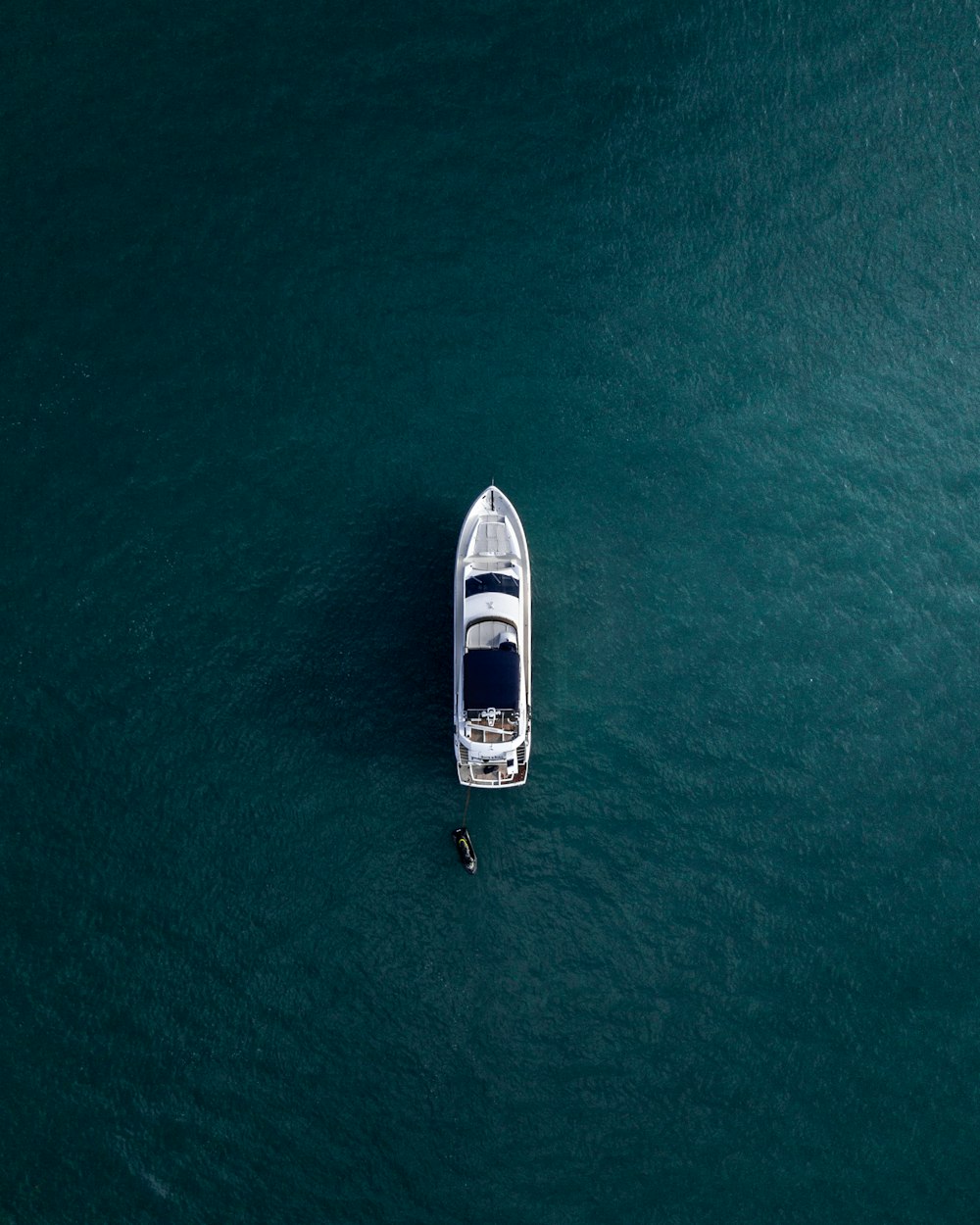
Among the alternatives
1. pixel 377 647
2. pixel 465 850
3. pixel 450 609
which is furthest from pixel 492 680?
pixel 465 850

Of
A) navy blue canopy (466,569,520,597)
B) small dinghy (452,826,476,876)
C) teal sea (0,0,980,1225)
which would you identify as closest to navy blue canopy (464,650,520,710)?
navy blue canopy (466,569,520,597)

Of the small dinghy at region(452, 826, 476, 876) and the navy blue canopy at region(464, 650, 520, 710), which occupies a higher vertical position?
the navy blue canopy at region(464, 650, 520, 710)

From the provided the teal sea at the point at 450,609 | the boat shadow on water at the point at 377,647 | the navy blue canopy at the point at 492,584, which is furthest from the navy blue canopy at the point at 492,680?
the boat shadow on water at the point at 377,647

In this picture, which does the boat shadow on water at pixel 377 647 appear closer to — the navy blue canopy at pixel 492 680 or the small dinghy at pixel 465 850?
the small dinghy at pixel 465 850

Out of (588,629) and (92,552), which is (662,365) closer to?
(588,629)

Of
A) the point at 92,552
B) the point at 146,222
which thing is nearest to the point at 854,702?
the point at 92,552

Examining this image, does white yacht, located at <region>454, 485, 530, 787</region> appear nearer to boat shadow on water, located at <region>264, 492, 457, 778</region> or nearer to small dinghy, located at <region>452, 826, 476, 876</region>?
boat shadow on water, located at <region>264, 492, 457, 778</region>

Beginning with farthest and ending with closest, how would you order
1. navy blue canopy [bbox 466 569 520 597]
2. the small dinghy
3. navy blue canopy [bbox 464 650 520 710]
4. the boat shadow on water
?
the boat shadow on water
the small dinghy
navy blue canopy [bbox 466 569 520 597]
navy blue canopy [bbox 464 650 520 710]
